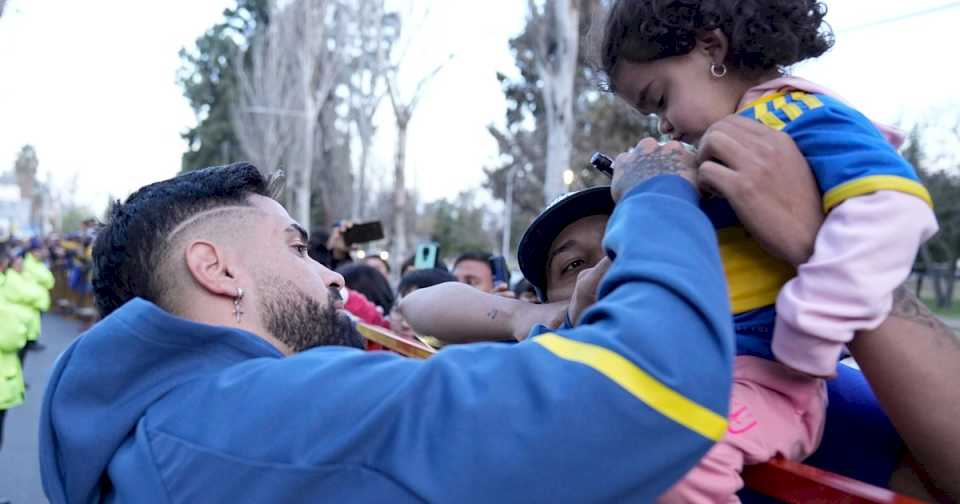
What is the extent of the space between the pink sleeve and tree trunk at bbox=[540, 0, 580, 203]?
10.3 m

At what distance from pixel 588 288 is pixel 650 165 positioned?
287 mm

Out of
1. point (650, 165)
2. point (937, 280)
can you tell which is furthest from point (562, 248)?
point (937, 280)

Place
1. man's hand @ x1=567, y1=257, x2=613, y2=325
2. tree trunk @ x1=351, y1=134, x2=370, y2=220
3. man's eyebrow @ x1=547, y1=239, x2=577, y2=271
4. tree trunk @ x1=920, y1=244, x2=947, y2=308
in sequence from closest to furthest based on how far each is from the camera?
man's hand @ x1=567, y1=257, x2=613, y2=325, man's eyebrow @ x1=547, y1=239, x2=577, y2=271, tree trunk @ x1=351, y1=134, x2=370, y2=220, tree trunk @ x1=920, y1=244, x2=947, y2=308

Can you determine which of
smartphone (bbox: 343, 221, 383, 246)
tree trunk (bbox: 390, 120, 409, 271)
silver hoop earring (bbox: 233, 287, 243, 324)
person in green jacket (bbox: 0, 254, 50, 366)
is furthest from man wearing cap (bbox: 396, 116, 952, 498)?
tree trunk (bbox: 390, 120, 409, 271)

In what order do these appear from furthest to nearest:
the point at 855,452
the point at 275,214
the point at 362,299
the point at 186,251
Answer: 1. the point at 362,299
2. the point at 275,214
3. the point at 186,251
4. the point at 855,452

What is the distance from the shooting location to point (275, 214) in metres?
1.81

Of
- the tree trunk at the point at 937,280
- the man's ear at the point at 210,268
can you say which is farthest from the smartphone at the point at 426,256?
the tree trunk at the point at 937,280

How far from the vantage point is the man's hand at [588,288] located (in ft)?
4.63

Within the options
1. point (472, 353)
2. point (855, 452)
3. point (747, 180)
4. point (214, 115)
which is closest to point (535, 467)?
point (472, 353)

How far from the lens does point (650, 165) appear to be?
4.15ft

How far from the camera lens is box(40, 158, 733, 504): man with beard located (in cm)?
103

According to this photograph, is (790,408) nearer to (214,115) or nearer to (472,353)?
(472,353)

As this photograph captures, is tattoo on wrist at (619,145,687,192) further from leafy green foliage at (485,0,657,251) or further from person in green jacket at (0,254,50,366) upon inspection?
person in green jacket at (0,254,50,366)

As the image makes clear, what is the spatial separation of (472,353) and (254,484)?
38 centimetres
